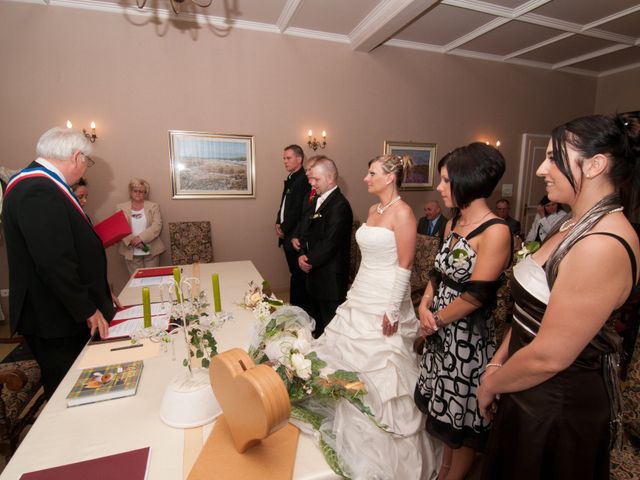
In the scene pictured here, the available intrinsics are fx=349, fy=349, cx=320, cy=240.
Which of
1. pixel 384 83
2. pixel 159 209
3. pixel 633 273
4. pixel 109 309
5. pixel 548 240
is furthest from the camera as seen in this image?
pixel 384 83

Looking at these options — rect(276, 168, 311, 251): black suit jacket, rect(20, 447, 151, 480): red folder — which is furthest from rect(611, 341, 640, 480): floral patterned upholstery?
rect(276, 168, 311, 251): black suit jacket

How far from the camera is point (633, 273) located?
33.6 inches

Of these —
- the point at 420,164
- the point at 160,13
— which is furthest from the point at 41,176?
the point at 420,164

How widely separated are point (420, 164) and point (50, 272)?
488 cm

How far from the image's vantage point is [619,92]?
5.93 m

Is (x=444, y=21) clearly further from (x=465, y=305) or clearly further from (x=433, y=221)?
(x=465, y=305)

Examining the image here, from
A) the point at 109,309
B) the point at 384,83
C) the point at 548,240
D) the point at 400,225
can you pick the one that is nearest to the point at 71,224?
the point at 109,309

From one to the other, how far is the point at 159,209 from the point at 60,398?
10.9ft

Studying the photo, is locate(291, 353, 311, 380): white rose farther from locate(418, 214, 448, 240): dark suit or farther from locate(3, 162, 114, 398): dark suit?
locate(418, 214, 448, 240): dark suit

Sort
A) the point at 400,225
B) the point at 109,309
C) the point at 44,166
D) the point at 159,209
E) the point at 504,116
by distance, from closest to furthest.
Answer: the point at 44,166, the point at 109,309, the point at 400,225, the point at 159,209, the point at 504,116

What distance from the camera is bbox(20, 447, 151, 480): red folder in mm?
844

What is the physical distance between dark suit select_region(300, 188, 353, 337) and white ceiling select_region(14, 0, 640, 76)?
221 cm

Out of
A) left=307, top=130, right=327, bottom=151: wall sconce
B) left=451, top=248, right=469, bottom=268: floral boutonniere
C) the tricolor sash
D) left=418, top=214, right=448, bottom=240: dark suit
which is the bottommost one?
left=418, top=214, right=448, bottom=240: dark suit

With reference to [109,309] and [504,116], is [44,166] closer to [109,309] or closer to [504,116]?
[109,309]
